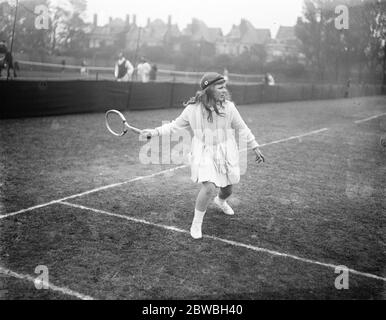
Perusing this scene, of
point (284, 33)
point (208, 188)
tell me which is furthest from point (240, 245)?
point (284, 33)

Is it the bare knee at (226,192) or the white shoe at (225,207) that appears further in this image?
the white shoe at (225,207)

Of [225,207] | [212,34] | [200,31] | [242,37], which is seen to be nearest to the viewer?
[225,207]

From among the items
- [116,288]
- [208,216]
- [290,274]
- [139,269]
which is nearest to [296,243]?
[290,274]

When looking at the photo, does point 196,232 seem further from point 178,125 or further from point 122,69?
point 122,69

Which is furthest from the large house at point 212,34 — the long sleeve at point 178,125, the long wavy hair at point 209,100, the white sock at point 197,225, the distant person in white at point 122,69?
the white sock at point 197,225

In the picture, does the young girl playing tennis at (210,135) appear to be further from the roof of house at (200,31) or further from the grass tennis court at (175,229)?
the roof of house at (200,31)

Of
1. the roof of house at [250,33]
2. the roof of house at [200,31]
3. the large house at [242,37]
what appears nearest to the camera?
the roof of house at [200,31]

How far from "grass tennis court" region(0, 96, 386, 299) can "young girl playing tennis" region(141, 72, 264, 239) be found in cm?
73

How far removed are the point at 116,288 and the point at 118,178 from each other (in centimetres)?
413

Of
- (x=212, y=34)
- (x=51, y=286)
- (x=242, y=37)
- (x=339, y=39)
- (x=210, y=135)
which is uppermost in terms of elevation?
(x=212, y=34)

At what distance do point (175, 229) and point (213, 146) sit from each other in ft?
4.01

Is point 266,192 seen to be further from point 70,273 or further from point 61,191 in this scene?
point 70,273

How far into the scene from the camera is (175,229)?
5.57 metres

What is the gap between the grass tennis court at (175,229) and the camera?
4.14 meters
